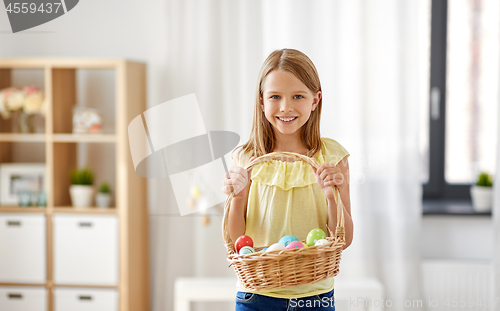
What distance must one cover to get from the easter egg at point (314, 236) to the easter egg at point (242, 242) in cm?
13

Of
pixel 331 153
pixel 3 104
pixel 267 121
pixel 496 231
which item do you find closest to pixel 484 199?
pixel 496 231

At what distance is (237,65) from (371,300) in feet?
4.16

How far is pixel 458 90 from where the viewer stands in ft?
8.31

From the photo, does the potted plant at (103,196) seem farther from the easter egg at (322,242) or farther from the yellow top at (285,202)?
the easter egg at (322,242)

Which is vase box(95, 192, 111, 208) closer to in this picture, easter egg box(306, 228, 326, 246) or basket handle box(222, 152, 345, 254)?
basket handle box(222, 152, 345, 254)

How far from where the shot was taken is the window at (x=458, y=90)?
2.49 m

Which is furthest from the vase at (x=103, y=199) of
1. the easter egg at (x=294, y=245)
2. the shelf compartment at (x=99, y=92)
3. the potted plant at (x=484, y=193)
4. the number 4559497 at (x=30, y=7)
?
the potted plant at (x=484, y=193)

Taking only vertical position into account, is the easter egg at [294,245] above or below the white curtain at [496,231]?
above

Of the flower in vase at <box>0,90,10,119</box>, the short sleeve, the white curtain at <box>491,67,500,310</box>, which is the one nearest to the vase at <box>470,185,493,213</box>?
the white curtain at <box>491,67,500,310</box>

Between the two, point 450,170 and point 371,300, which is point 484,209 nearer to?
point 450,170

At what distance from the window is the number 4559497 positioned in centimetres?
190

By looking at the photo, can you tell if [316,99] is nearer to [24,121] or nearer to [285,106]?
[285,106]

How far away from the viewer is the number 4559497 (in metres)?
2.43

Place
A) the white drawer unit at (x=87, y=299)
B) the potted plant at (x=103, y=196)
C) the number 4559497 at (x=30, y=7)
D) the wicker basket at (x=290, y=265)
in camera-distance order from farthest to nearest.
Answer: the number 4559497 at (x=30, y=7), the potted plant at (x=103, y=196), the white drawer unit at (x=87, y=299), the wicker basket at (x=290, y=265)
